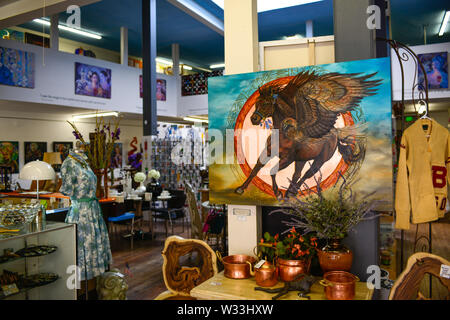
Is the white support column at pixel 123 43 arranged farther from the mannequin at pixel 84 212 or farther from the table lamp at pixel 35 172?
the table lamp at pixel 35 172

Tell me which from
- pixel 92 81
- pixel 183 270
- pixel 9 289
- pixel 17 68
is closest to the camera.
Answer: pixel 183 270

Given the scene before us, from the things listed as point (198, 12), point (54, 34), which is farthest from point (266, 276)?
point (54, 34)

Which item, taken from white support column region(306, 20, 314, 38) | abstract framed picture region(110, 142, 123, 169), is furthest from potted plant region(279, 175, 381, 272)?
abstract framed picture region(110, 142, 123, 169)

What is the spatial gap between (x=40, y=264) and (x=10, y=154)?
6.93 metres

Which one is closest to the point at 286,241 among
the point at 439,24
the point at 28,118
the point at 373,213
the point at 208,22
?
the point at 373,213

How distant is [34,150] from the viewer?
31.2 feet

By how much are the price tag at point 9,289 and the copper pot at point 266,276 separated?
2023mm

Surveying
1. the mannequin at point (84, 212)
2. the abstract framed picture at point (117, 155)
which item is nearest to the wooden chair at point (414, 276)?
the mannequin at point (84, 212)

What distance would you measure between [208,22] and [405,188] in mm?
6670

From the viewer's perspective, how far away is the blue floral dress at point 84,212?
4.15m

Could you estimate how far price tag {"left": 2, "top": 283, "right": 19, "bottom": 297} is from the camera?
9.25 feet

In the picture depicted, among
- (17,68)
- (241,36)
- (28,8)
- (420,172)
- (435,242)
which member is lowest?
(435,242)

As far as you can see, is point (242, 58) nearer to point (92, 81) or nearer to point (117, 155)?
point (92, 81)

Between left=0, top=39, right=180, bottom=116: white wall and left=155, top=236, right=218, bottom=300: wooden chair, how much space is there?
544 centimetres
